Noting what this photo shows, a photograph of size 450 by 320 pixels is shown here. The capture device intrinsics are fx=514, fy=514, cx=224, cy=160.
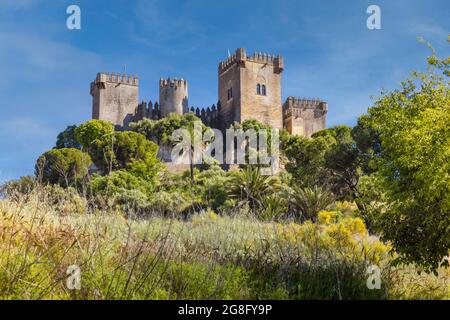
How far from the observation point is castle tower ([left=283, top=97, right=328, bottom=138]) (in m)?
59.2

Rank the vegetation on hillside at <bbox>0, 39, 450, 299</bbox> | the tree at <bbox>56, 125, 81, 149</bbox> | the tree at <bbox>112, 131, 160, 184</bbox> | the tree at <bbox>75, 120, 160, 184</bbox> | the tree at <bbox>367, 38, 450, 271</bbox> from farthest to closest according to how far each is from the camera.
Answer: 1. the tree at <bbox>56, 125, 81, 149</bbox>
2. the tree at <bbox>112, 131, 160, 184</bbox>
3. the tree at <bbox>75, 120, 160, 184</bbox>
4. the tree at <bbox>367, 38, 450, 271</bbox>
5. the vegetation on hillside at <bbox>0, 39, 450, 299</bbox>

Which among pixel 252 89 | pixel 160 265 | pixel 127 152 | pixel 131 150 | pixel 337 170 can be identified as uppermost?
pixel 252 89

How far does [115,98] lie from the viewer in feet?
184

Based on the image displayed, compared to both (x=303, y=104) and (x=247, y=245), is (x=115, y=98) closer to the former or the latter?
(x=303, y=104)

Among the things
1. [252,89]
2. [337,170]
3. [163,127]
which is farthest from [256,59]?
[337,170]

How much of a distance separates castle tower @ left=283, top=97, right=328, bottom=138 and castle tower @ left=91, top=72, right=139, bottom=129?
1757cm

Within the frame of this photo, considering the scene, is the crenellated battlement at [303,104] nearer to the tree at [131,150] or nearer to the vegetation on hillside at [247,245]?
the tree at [131,150]

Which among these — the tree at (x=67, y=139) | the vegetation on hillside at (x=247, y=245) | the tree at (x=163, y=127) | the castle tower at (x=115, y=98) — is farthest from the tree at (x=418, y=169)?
the tree at (x=67, y=139)

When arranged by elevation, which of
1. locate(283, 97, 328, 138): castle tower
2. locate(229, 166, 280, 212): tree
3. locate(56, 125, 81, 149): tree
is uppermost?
locate(283, 97, 328, 138): castle tower

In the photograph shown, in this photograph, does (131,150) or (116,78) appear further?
(116,78)

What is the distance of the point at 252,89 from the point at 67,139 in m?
21.5

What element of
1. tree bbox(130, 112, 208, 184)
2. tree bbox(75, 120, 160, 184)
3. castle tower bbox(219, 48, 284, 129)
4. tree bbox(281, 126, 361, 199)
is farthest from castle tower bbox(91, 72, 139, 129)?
tree bbox(281, 126, 361, 199)

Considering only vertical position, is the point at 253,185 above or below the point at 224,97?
below

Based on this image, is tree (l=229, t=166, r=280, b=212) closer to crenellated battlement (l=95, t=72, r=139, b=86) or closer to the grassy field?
the grassy field
